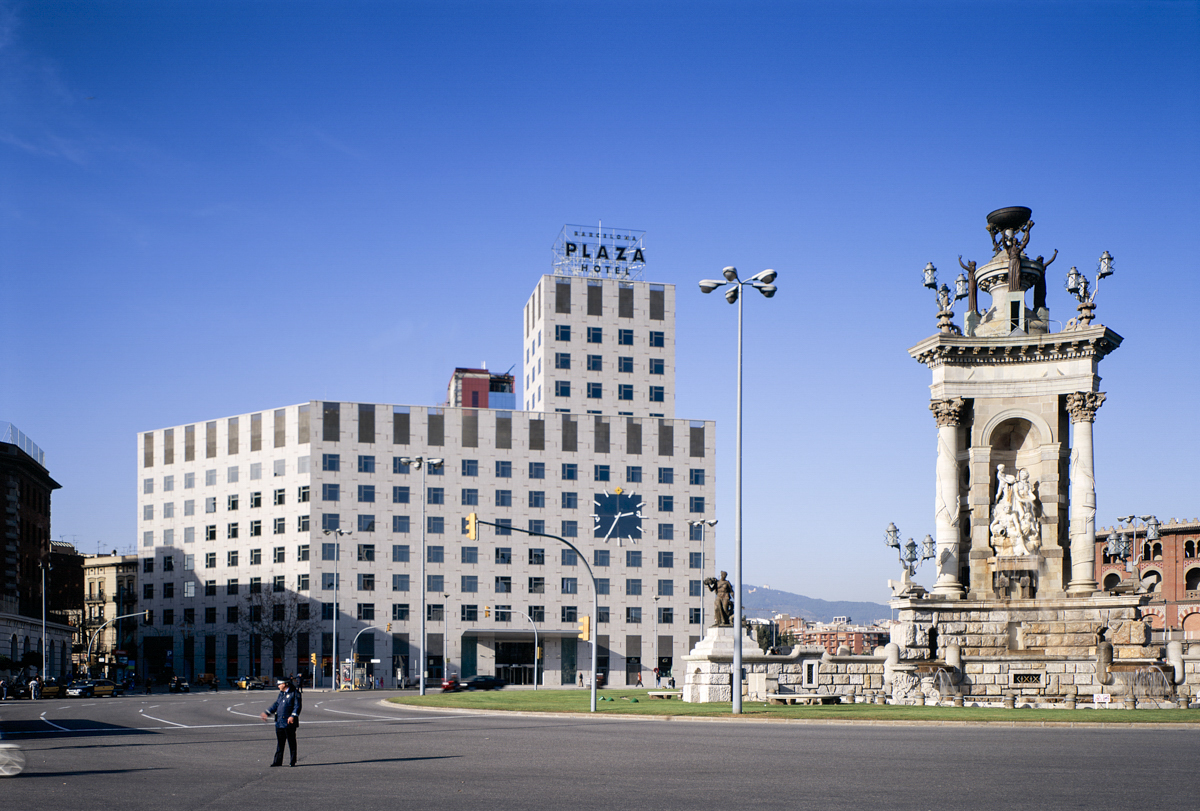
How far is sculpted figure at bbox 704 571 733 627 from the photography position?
37.3 metres

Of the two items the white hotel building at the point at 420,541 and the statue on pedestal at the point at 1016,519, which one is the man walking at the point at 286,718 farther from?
the white hotel building at the point at 420,541

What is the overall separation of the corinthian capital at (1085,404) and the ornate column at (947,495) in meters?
3.52

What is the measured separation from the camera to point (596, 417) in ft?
345

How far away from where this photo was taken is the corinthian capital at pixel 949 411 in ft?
125

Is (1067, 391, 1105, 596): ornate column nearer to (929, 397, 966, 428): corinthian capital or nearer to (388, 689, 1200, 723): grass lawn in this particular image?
(929, 397, 966, 428): corinthian capital

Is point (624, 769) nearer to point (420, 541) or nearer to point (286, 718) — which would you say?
point (286, 718)

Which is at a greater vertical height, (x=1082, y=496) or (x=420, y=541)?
(x=1082, y=496)

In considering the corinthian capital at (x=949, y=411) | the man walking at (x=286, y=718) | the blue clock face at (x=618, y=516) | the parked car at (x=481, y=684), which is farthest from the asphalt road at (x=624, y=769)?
the blue clock face at (x=618, y=516)

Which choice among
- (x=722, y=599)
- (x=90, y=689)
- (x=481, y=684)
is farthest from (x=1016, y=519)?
(x=90, y=689)

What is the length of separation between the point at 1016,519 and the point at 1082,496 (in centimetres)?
212

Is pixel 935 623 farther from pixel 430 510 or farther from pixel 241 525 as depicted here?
pixel 241 525

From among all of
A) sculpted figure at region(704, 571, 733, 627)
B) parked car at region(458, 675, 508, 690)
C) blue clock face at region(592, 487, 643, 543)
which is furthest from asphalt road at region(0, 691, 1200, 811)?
blue clock face at region(592, 487, 643, 543)

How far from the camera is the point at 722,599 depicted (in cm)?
3772

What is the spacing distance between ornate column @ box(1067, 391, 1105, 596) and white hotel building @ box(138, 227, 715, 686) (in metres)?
63.5
